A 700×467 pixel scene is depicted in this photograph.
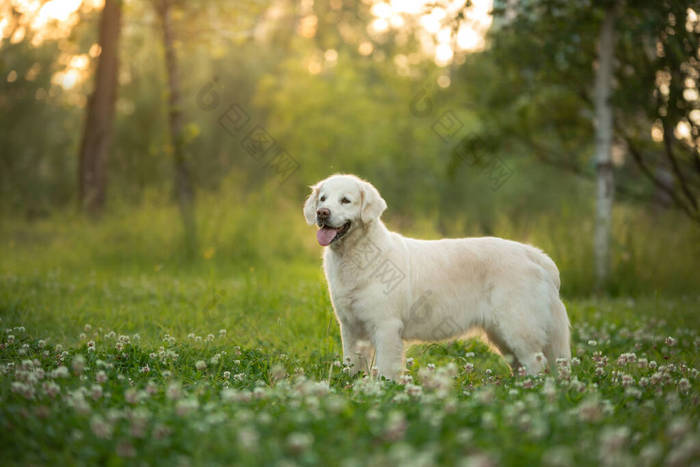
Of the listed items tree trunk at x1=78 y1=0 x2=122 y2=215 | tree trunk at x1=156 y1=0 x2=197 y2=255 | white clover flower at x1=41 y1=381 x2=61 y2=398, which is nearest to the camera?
white clover flower at x1=41 y1=381 x2=61 y2=398

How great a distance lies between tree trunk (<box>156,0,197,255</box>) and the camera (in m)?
10.5

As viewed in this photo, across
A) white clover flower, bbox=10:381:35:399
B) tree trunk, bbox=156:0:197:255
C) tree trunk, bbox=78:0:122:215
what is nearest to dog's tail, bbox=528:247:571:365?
white clover flower, bbox=10:381:35:399

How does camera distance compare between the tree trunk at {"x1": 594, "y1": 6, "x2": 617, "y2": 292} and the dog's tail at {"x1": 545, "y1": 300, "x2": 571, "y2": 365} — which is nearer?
the dog's tail at {"x1": 545, "y1": 300, "x2": 571, "y2": 365}

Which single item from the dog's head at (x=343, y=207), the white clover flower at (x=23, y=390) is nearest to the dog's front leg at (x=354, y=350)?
the dog's head at (x=343, y=207)

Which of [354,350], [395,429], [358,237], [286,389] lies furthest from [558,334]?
[395,429]

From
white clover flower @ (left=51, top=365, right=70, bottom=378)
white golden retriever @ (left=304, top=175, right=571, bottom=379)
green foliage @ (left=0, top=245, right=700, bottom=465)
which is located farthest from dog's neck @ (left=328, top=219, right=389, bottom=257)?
white clover flower @ (left=51, top=365, right=70, bottom=378)

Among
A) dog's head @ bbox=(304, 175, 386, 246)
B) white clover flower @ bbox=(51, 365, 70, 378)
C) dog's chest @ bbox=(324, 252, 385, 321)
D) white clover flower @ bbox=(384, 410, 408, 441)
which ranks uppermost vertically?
dog's head @ bbox=(304, 175, 386, 246)

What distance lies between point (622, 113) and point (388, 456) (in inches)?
399

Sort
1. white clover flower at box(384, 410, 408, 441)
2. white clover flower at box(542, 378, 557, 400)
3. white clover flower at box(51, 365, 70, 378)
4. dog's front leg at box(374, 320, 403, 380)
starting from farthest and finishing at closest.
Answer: dog's front leg at box(374, 320, 403, 380)
white clover flower at box(51, 365, 70, 378)
white clover flower at box(542, 378, 557, 400)
white clover flower at box(384, 410, 408, 441)

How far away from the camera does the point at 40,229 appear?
13.3m

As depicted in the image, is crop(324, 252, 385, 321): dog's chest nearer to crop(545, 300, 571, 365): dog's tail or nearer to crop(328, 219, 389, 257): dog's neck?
crop(328, 219, 389, 257): dog's neck

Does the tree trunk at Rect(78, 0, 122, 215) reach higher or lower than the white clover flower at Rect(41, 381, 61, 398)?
higher

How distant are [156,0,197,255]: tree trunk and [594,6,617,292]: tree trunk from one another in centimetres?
693

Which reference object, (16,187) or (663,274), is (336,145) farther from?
(663,274)
